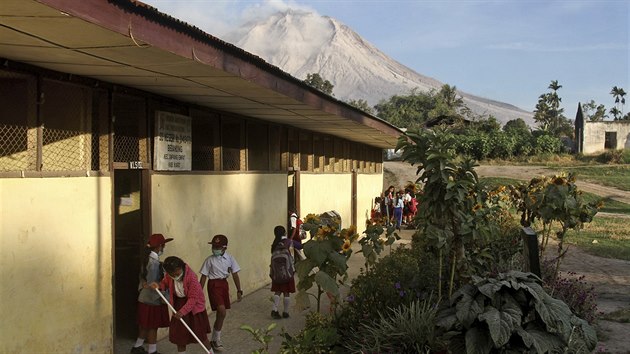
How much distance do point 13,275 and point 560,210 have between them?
24.8ft

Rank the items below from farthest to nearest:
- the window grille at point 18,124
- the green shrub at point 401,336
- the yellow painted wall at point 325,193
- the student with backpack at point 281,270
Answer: the yellow painted wall at point 325,193
the student with backpack at point 281,270
the green shrub at point 401,336
the window grille at point 18,124

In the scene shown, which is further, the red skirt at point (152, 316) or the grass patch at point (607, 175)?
the grass patch at point (607, 175)

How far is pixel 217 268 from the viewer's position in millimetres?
7086

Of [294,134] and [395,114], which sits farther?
[395,114]

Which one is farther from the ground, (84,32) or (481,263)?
(84,32)

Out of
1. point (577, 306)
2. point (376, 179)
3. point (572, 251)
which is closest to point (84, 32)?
point (577, 306)

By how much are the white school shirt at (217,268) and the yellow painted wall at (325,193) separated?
637cm

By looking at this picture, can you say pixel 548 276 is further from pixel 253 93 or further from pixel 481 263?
pixel 253 93

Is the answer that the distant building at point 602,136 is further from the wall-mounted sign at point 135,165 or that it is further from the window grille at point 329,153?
the wall-mounted sign at point 135,165

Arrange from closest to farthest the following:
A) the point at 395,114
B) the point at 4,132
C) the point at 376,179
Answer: the point at 4,132 < the point at 376,179 < the point at 395,114

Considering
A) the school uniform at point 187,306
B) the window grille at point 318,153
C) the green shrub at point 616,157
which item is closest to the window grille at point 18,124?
the school uniform at point 187,306

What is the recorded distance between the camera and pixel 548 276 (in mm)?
9062

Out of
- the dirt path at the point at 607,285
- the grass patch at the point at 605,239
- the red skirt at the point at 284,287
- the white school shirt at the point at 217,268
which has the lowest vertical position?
the grass patch at the point at 605,239

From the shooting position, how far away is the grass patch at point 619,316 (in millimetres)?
8055
